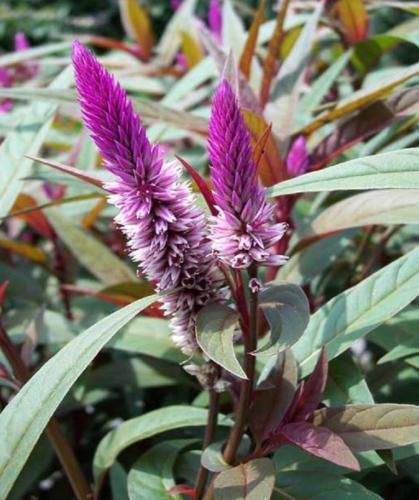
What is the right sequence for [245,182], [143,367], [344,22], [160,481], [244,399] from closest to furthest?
[245,182] → [244,399] → [160,481] → [143,367] → [344,22]

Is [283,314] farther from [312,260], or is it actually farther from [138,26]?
[138,26]

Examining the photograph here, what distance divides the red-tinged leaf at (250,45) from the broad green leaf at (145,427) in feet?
1.96

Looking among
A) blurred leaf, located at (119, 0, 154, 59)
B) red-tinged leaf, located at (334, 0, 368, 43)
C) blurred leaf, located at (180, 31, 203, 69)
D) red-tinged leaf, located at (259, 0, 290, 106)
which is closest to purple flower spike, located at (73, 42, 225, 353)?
red-tinged leaf, located at (259, 0, 290, 106)

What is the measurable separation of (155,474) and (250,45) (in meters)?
0.70

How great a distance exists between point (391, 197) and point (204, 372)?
1.10 feet

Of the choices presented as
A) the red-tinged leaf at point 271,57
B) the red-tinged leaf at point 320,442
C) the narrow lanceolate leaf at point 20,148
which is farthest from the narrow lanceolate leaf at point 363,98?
the red-tinged leaf at point 320,442

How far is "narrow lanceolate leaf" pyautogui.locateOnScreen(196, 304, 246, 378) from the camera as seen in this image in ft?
2.28

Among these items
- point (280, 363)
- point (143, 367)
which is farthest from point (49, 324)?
point (280, 363)

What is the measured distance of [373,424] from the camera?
0.79 meters

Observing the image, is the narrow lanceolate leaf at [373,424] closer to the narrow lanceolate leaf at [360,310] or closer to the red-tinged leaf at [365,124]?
the narrow lanceolate leaf at [360,310]

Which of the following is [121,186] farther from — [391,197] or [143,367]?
[143,367]

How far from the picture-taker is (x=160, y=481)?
974 millimetres

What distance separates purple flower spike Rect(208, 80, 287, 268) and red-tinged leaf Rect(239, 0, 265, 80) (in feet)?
2.06

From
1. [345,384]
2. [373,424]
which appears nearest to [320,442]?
[373,424]
